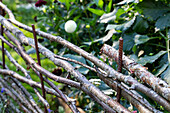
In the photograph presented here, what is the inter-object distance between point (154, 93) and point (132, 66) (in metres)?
0.13

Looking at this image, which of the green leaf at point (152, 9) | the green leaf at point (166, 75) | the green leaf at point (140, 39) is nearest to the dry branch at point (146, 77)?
the green leaf at point (166, 75)

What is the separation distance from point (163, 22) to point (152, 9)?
12cm

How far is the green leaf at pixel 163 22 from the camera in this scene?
4.34 feet

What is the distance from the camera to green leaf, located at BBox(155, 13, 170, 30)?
1323mm

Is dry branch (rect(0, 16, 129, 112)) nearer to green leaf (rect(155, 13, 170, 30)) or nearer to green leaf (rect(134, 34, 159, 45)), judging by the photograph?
green leaf (rect(134, 34, 159, 45))

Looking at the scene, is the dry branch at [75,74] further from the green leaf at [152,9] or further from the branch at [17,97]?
the green leaf at [152,9]

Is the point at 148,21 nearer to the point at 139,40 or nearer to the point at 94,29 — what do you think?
the point at 139,40

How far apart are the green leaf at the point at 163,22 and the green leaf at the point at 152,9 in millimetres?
35

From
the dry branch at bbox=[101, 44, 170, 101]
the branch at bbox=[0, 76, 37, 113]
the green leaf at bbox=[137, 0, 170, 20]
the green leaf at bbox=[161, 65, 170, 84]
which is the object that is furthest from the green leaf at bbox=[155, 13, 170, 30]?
the branch at bbox=[0, 76, 37, 113]

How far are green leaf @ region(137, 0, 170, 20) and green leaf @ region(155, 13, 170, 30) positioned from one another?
4 centimetres

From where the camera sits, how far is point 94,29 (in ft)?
6.31

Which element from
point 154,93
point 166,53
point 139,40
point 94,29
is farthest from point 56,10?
point 154,93

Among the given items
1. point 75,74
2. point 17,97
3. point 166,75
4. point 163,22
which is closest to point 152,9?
point 163,22

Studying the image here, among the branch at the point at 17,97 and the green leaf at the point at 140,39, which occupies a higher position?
the green leaf at the point at 140,39
